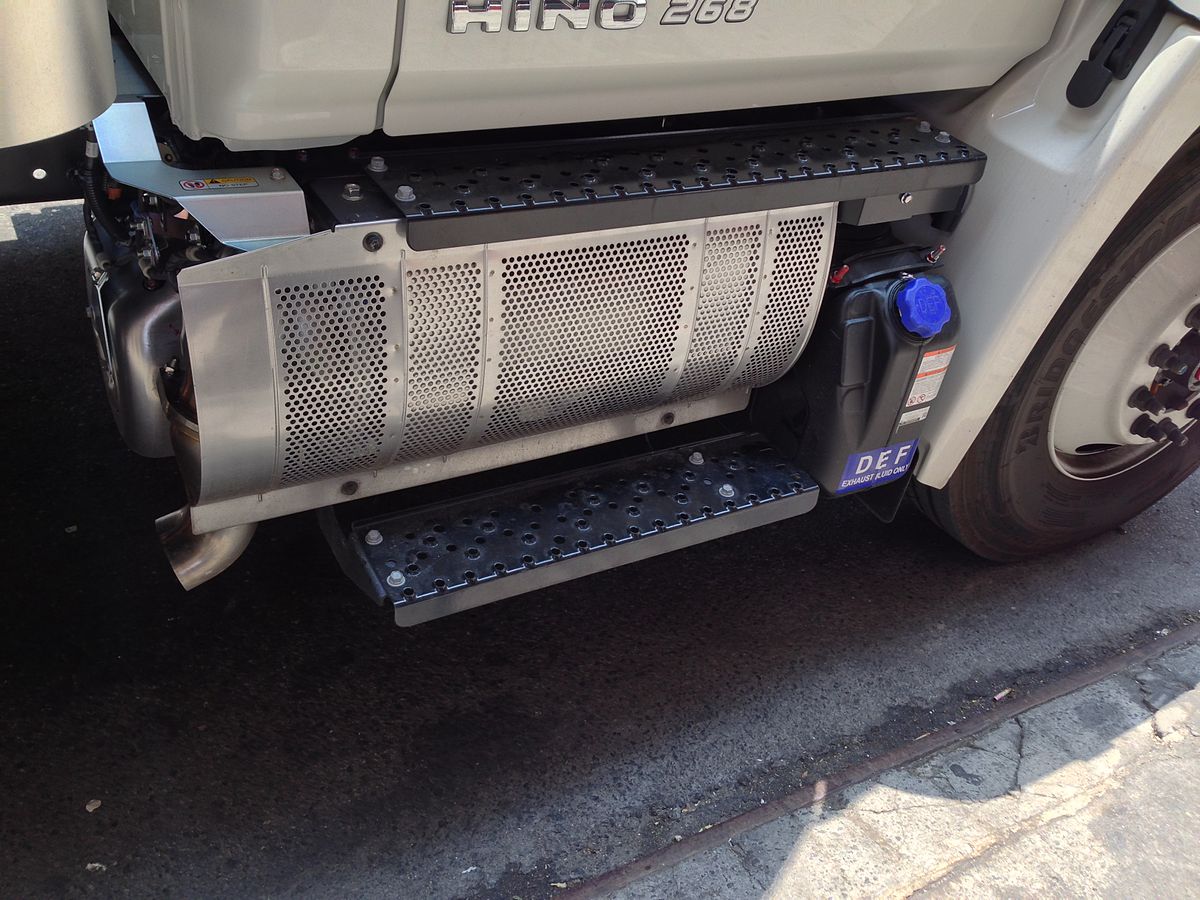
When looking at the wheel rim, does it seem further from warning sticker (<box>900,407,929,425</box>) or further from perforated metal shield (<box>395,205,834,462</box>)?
perforated metal shield (<box>395,205,834,462</box>)

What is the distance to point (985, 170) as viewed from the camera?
5.96 ft

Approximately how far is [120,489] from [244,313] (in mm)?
1125

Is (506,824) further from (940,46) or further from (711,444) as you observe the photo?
(940,46)

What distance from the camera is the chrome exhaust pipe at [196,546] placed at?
1660mm

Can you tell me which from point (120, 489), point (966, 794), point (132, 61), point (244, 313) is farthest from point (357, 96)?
point (966, 794)

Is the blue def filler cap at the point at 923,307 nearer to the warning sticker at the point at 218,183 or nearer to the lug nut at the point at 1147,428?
the lug nut at the point at 1147,428

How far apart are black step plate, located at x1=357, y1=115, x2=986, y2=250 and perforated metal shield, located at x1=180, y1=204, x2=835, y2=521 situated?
5 centimetres

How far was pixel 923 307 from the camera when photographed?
1732mm

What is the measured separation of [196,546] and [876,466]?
1.21 m

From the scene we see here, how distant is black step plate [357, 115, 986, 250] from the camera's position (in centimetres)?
141

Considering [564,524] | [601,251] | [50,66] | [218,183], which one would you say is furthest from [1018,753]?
[50,66]

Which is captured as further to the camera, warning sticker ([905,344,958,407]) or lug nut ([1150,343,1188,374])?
lug nut ([1150,343,1188,374])

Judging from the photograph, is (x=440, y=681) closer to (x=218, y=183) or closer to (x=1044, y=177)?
(x=218, y=183)

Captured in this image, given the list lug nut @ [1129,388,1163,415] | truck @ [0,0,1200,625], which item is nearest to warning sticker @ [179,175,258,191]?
truck @ [0,0,1200,625]
